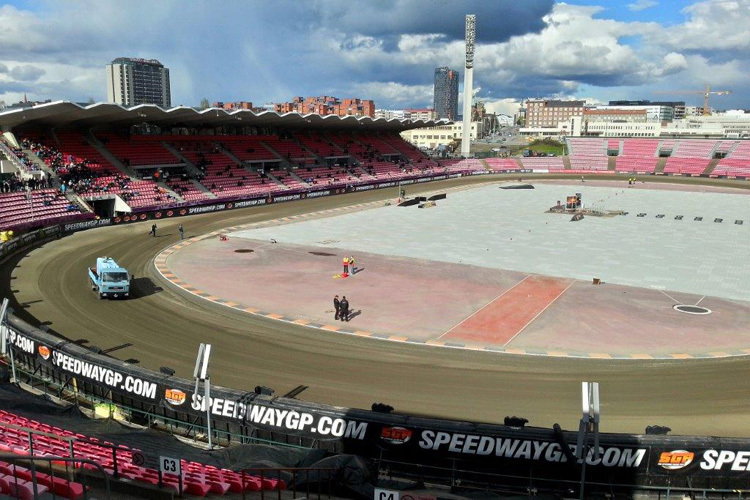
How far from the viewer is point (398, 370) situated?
61.9ft

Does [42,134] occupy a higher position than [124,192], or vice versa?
[42,134]

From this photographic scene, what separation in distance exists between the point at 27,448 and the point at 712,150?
121 metres

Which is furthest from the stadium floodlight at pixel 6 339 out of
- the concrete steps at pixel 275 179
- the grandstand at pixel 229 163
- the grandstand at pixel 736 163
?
the grandstand at pixel 736 163

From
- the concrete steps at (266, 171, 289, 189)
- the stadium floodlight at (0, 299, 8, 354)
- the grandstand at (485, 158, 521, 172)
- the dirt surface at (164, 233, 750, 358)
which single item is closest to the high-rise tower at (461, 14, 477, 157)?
the grandstand at (485, 158, 521, 172)

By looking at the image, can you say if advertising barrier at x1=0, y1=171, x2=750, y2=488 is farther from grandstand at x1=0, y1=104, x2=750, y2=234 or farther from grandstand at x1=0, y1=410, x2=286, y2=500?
grandstand at x1=0, y1=104, x2=750, y2=234

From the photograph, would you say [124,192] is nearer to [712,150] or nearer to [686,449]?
[686,449]

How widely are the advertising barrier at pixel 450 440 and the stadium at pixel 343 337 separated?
0.05 meters

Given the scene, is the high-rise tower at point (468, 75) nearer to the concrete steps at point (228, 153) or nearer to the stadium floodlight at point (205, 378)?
the concrete steps at point (228, 153)

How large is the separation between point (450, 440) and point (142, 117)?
174 feet

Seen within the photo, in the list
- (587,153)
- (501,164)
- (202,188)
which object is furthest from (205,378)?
(587,153)

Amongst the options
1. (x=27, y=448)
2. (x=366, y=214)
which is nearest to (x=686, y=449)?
(x=27, y=448)

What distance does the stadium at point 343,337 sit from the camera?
1154cm

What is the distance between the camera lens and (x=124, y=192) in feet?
176

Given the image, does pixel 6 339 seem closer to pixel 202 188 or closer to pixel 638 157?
pixel 202 188
